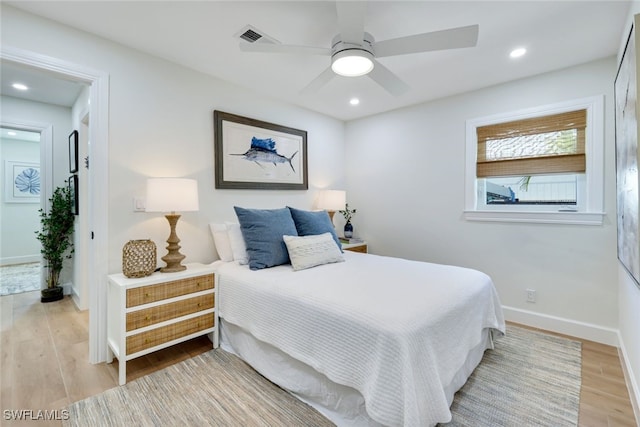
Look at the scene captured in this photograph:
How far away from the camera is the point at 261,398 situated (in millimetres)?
1815

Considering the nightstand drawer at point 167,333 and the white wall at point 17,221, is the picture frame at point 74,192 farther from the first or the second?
the white wall at point 17,221

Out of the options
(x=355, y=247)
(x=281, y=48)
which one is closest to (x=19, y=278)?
(x=355, y=247)

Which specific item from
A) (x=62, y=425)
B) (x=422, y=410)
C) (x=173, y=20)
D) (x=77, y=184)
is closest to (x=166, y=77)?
(x=173, y=20)

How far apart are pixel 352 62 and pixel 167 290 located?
2.06 metres

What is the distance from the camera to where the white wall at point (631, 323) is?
5.65ft

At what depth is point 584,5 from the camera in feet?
6.02

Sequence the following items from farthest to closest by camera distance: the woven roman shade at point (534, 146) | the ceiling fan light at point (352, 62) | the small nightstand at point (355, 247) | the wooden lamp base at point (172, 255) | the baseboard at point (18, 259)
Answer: the baseboard at point (18, 259)
the small nightstand at point (355, 247)
the woven roman shade at point (534, 146)
the wooden lamp base at point (172, 255)
the ceiling fan light at point (352, 62)

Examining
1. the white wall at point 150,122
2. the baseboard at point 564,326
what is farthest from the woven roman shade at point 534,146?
the white wall at point 150,122

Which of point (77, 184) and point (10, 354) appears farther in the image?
point (77, 184)

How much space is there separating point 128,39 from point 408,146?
3.04 m

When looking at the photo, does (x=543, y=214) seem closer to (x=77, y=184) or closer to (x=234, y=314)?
(x=234, y=314)

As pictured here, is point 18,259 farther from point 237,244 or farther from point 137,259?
point 237,244

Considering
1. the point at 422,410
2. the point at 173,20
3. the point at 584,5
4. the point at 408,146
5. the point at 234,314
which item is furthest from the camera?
the point at 408,146

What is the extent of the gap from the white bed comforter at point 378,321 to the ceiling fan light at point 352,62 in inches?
56.7
